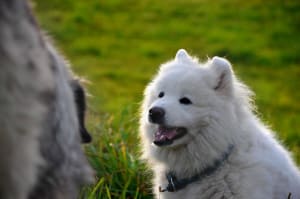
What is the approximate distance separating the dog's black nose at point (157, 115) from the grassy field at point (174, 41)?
19.6 feet

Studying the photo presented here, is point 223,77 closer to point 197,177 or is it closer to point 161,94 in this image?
point 161,94

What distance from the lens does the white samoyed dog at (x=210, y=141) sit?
513 cm

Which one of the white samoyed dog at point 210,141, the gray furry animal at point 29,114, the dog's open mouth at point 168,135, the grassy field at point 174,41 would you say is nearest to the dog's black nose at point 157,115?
the white samoyed dog at point 210,141

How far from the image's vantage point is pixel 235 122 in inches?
208

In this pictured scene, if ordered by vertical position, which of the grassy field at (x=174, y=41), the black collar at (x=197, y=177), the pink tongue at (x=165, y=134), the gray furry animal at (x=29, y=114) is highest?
the gray furry animal at (x=29, y=114)

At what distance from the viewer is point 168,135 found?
17.0 ft

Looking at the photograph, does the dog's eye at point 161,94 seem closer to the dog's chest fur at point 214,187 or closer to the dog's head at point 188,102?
the dog's head at point 188,102

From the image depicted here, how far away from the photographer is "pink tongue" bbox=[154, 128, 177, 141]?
5.18m

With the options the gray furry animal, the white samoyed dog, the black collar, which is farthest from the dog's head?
the gray furry animal

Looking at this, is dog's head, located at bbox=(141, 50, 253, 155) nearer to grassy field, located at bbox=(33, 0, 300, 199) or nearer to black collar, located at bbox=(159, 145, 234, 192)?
black collar, located at bbox=(159, 145, 234, 192)

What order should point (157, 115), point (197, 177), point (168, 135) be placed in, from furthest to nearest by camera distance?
point (197, 177) < point (168, 135) < point (157, 115)

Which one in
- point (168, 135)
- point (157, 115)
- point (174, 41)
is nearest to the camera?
point (157, 115)

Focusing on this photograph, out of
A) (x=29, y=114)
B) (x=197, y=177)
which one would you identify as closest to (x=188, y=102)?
(x=197, y=177)

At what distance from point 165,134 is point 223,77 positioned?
60 centimetres
